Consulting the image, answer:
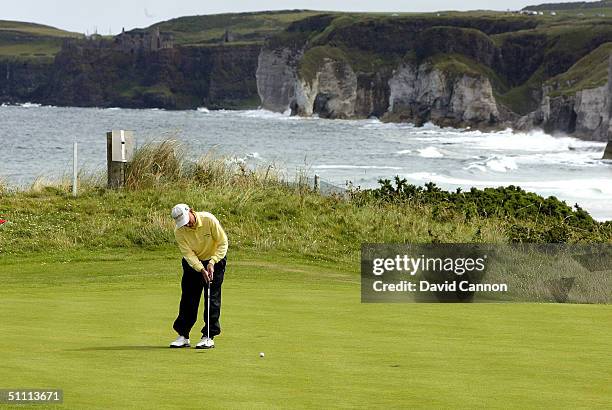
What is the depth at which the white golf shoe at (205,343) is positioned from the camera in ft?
36.1

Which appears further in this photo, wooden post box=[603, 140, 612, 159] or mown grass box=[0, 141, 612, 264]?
wooden post box=[603, 140, 612, 159]

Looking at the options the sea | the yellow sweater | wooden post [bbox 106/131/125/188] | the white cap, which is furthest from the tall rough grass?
the white cap

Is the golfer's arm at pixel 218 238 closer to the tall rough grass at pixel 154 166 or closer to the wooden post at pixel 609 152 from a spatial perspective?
the tall rough grass at pixel 154 166

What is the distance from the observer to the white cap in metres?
11.1

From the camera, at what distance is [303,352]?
419 inches

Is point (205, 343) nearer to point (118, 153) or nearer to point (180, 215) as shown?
point (180, 215)

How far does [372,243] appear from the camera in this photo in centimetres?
2411

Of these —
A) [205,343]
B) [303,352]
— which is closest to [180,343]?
[205,343]

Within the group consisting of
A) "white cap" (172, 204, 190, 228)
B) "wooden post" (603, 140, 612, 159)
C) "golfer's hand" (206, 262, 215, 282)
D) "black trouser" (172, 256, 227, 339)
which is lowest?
"wooden post" (603, 140, 612, 159)

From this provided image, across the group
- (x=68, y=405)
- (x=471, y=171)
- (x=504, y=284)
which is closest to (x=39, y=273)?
(x=504, y=284)

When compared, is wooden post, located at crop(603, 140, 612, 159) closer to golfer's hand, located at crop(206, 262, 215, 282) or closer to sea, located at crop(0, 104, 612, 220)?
sea, located at crop(0, 104, 612, 220)

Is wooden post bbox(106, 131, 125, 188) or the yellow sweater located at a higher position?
the yellow sweater

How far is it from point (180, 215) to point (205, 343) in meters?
1.19

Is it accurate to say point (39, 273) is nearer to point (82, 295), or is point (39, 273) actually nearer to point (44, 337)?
point (82, 295)
